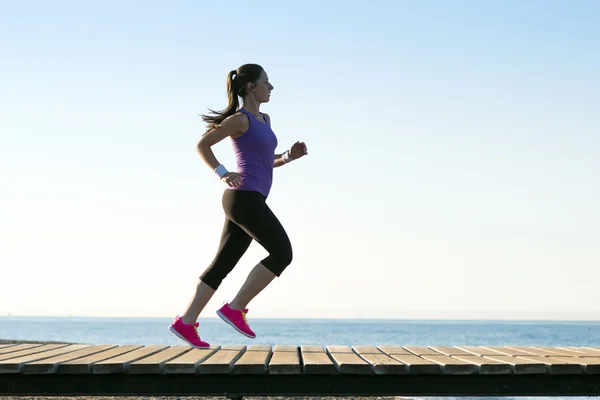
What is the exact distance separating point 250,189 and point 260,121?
746 mm

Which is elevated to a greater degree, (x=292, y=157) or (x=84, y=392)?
(x=292, y=157)

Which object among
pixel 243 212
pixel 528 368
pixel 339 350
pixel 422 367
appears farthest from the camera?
pixel 339 350

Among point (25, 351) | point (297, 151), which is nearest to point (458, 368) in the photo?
point (297, 151)

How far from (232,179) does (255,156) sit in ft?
1.35

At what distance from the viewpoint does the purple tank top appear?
6582 mm

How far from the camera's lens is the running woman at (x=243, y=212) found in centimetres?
647

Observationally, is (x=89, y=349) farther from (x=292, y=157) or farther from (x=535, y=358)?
(x=535, y=358)

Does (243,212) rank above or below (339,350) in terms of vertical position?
above

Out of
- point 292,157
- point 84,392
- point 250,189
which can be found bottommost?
point 84,392

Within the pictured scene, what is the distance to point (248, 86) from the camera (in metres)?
6.91

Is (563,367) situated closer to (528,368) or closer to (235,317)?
(528,368)

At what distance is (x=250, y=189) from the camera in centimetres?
654

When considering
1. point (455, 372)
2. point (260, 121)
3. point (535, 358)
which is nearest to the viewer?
point (455, 372)

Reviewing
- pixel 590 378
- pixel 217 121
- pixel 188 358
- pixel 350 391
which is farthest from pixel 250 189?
pixel 590 378
